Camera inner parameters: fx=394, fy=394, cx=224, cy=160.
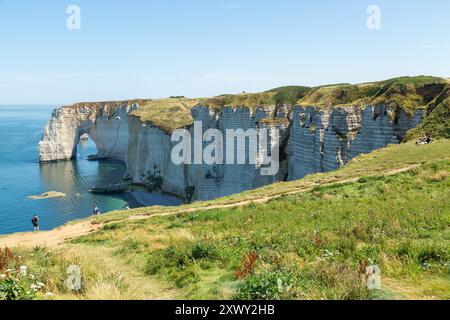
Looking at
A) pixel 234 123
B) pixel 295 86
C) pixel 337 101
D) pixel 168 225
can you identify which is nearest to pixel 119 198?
pixel 234 123

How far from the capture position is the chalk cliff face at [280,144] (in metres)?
40.2

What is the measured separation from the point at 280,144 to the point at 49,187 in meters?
55.5

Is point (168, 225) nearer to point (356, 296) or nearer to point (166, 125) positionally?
point (356, 296)

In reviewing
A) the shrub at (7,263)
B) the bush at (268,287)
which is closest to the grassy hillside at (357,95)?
the bush at (268,287)

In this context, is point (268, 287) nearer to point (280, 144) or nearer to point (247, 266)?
point (247, 266)

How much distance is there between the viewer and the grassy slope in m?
7.23

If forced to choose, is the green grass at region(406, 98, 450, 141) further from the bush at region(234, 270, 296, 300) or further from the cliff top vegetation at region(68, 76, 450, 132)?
the bush at region(234, 270, 296, 300)

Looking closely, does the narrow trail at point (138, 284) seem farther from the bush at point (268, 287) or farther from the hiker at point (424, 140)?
the hiker at point (424, 140)

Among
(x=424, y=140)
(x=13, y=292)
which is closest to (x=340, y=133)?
(x=424, y=140)
